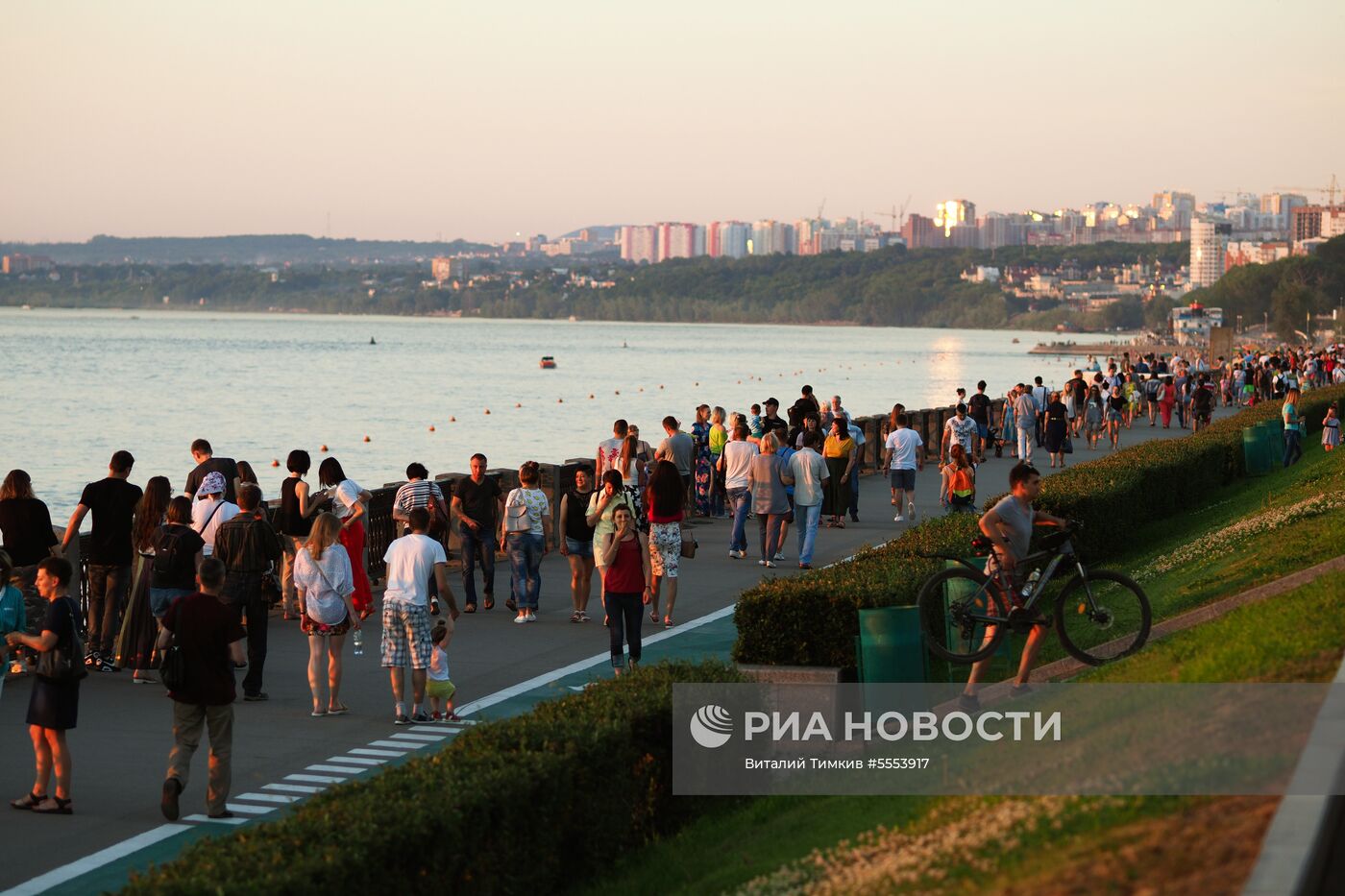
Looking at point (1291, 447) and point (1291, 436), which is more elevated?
point (1291, 436)

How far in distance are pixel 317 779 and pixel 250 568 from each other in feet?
9.23

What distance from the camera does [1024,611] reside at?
11.0 metres

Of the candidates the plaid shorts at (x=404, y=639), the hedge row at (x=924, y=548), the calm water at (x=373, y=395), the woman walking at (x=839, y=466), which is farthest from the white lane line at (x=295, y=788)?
the calm water at (x=373, y=395)

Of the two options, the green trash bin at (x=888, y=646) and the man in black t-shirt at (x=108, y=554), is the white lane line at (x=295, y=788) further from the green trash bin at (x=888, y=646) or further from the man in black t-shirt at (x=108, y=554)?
the man in black t-shirt at (x=108, y=554)

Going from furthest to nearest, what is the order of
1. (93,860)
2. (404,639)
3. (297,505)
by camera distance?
(297,505) → (404,639) → (93,860)

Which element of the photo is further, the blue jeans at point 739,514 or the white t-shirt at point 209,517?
the blue jeans at point 739,514

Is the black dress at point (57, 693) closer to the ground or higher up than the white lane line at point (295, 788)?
higher up

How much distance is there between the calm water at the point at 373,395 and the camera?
6309 cm

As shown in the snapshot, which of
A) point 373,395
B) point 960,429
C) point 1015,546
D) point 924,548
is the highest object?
point 1015,546

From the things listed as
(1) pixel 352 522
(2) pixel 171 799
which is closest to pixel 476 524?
(1) pixel 352 522

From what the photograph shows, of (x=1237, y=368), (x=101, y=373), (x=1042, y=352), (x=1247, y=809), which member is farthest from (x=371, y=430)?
(x=1042, y=352)

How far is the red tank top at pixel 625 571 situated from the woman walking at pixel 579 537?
2.06 m

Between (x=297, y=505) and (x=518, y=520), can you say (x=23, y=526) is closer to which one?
(x=297, y=505)

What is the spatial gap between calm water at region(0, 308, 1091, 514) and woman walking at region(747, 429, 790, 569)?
96.1ft
